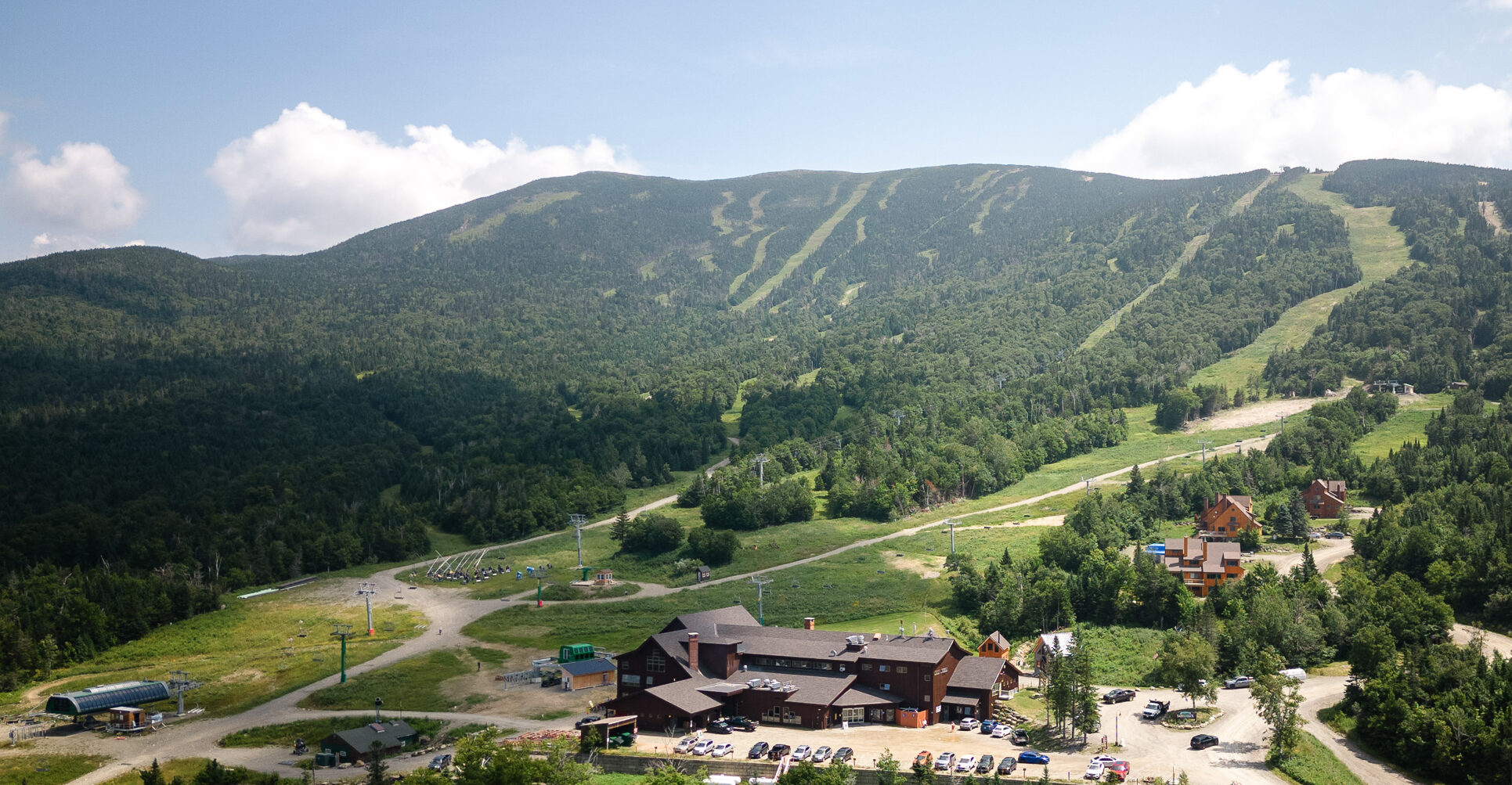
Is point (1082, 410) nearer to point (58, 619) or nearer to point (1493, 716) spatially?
point (1493, 716)

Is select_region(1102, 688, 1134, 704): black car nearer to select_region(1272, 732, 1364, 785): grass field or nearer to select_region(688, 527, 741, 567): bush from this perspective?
select_region(1272, 732, 1364, 785): grass field

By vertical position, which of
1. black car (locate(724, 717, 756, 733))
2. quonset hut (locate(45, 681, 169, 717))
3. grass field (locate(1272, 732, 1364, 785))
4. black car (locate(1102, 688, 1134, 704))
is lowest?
grass field (locate(1272, 732, 1364, 785))

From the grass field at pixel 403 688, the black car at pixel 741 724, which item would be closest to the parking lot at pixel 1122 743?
the black car at pixel 741 724

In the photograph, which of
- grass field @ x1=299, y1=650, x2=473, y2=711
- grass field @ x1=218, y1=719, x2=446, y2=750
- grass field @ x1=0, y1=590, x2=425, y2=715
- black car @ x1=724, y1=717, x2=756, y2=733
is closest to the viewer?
black car @ x1=724, y1=717, x2=756, y2=733

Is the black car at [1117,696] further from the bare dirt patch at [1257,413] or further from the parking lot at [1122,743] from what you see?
the bare dirt patch at [1257,413]

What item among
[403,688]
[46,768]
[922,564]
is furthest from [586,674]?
[922,564]

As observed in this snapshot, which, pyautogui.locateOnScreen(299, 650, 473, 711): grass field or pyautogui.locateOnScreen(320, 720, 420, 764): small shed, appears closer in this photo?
pyautogui.locateOnScreen(320, 720, 420, 764): small shed

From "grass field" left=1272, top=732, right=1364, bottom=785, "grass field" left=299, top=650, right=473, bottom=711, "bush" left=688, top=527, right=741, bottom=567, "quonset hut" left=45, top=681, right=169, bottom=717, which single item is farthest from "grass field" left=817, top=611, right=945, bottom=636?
"quonset hut" left=45, top=681, right=169, bottom=717
